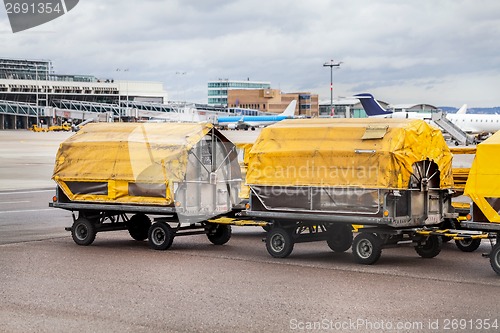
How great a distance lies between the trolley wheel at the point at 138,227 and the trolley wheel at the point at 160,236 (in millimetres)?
1738

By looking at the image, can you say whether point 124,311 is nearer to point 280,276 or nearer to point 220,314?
point 220,314

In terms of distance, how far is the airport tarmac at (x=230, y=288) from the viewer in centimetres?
1159

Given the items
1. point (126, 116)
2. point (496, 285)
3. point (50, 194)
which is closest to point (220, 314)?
point (496, 285)

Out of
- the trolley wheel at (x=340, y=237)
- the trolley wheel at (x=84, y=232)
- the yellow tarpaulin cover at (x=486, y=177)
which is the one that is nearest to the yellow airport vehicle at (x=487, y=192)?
the yellow tarpaulin cover at (x=486, y=177)

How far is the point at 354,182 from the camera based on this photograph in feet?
55.5

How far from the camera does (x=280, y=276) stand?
15.6 meters

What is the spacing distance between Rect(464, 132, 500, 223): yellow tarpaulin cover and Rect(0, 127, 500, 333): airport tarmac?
1.24 meters

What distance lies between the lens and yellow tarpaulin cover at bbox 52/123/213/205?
19.2 metres

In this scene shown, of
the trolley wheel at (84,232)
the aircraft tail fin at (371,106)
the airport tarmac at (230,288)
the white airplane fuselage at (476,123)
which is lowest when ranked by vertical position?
the airport tarmac at (230,288)

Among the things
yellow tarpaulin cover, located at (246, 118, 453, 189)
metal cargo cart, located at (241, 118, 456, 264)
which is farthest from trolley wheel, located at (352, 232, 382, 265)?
yellow tarpaulin cover, located at (246, 118, 453, 189)

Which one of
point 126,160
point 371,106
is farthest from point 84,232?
point 371,106

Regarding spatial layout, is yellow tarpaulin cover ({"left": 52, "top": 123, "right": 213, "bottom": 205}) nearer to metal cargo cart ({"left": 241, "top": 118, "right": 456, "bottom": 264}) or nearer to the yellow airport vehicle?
metal cargo cart ({"left": 241, "top": 118, "right": 456, "bottom": 264})

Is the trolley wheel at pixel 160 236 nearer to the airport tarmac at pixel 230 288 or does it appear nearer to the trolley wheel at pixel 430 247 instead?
the airport tarmac at pixel 230 288

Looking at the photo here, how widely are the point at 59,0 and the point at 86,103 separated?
180 meters
